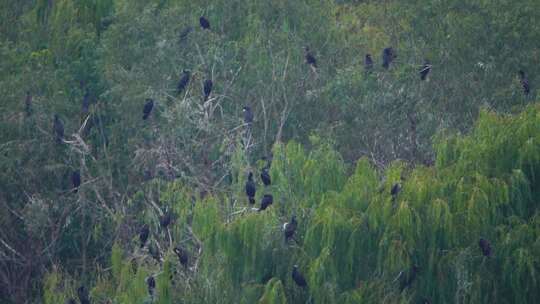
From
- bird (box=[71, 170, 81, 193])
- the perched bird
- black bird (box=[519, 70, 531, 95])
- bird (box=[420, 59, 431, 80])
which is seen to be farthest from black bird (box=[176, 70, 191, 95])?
black bird (box=[519, 70, 531, 95])

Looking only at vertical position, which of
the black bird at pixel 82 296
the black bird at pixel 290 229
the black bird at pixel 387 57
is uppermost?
the black bird at pixel 387 57

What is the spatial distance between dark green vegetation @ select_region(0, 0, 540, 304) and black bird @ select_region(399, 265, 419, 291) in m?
0.02

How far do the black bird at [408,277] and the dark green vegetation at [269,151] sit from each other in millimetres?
19

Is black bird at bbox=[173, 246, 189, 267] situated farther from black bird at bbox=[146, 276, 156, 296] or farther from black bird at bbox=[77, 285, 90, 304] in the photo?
black bird at bbox=[77, 285, 90, 304]

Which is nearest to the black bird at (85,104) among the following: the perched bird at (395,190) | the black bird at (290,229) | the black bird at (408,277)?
the black bird at (290,229)

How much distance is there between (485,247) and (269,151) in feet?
15.2

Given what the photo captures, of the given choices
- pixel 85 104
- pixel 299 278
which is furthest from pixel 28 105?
pixel 299 278

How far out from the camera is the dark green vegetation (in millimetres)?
9320

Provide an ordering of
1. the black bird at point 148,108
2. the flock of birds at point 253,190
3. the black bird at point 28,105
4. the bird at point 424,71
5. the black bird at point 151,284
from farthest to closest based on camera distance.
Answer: the bird at point 424,71 → the black bird at point 28,105 → the black bird at point 148,108 → the black bird at point 151,284 → the flock of birds at point 253,190

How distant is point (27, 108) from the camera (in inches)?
509

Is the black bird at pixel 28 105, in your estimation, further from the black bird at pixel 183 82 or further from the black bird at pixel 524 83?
the black bird at pixel 524 83

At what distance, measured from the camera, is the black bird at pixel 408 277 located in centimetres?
916

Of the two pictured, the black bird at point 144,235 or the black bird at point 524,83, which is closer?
the black bird at point 144,235

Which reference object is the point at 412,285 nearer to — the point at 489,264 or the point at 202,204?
the point at 489,264
